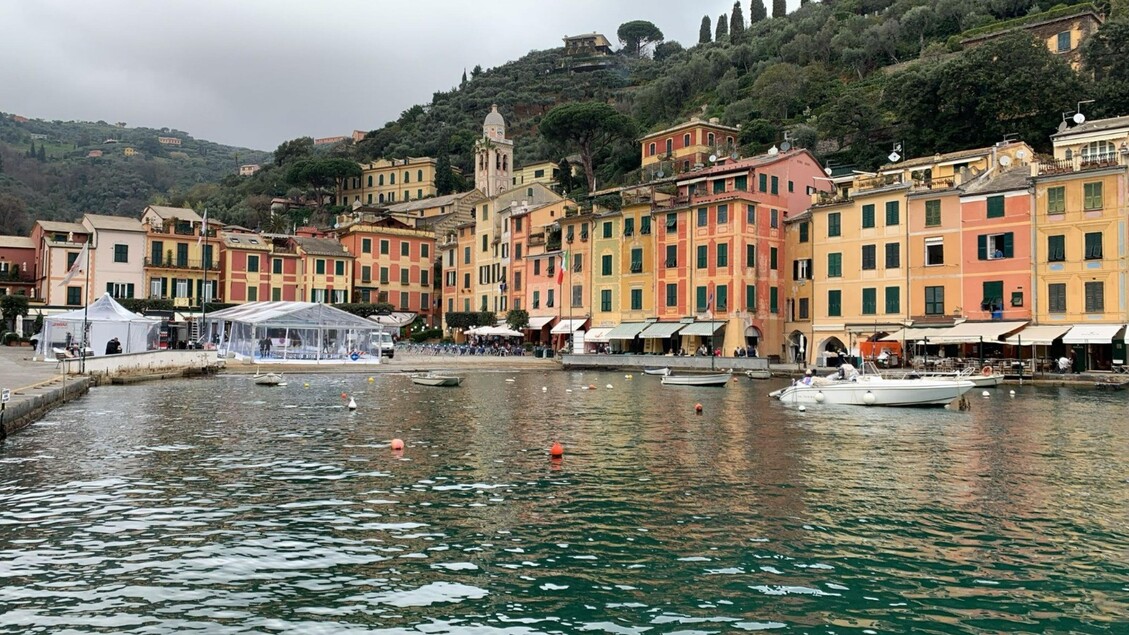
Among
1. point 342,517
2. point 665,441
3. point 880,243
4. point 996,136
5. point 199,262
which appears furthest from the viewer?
point 199,262

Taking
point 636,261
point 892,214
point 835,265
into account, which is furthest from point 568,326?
point 892,214

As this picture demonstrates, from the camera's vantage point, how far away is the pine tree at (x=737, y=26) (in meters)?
142

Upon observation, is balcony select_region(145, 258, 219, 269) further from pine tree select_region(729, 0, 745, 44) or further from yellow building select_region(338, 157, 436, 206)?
pine tree select_region(729, 0, 745, 44)

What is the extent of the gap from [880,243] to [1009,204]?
25.3 ft

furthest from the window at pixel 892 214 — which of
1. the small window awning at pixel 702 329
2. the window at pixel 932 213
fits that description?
the small window awning at pixel 702 329

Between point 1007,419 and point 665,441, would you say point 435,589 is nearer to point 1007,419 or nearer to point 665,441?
point 665,441

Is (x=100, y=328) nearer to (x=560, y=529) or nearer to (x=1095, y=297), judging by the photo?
(x=560, y=529)

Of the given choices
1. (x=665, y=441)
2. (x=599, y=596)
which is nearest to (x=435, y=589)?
(x=599, y=596)

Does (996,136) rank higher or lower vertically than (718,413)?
higher

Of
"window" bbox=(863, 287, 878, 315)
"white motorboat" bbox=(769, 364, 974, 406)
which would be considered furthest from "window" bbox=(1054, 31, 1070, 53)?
"white motorboat" bbox=(769, 364, 974, 406)

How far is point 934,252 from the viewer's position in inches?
2026

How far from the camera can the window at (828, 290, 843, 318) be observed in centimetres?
5609

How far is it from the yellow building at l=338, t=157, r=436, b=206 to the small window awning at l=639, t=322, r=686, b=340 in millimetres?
74723

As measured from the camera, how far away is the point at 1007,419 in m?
28.5
